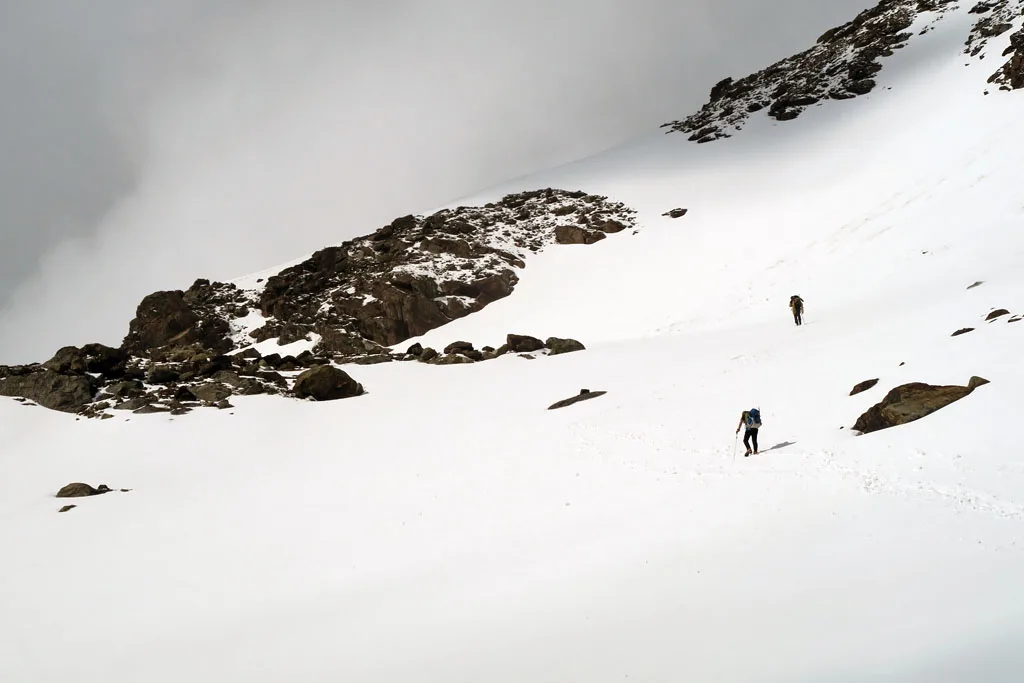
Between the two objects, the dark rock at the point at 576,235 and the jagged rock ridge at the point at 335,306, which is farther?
the dark rock at the point at 576,235

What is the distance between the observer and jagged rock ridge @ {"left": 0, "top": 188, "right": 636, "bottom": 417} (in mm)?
33625

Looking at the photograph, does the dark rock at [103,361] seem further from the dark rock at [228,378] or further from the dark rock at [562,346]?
the dark rock at [562,346]

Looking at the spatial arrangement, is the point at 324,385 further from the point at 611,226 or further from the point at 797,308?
the point at 611,226

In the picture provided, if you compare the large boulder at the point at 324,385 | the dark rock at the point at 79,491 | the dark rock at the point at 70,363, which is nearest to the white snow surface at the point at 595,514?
the dark rock at the point at 79,491

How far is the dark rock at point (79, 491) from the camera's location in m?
19.8

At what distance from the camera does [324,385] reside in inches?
1315

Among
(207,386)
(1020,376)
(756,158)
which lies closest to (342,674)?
(1020,376)

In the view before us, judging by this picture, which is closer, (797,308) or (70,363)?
(797,308)

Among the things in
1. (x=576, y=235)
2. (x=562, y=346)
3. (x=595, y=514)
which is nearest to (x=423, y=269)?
(x=576, y=235)

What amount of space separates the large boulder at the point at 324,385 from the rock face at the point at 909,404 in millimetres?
26036

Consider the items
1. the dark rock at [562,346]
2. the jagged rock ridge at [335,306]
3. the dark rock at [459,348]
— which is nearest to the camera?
the jagged rock ridge at [335,306]

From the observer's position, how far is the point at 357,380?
36938 mm

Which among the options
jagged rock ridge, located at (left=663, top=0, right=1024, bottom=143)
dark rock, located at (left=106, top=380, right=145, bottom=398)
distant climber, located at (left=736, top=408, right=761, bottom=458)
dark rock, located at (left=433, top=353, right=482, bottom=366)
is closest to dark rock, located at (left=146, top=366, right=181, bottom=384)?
dark rock, located at (left=106, top=380, right=145, bottom=398)

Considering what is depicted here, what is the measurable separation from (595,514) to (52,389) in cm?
2862
